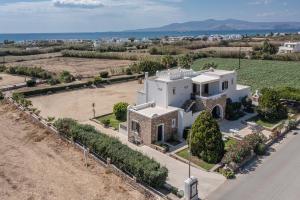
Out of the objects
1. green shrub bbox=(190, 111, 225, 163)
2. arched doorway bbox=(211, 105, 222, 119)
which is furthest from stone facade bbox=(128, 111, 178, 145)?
arched doorway bbox=(211, 105, 222, 119)

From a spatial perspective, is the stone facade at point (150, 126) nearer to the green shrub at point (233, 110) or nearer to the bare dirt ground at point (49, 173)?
the bare dirt ground at point (49, 173)

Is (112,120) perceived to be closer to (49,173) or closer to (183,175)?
(49,173)

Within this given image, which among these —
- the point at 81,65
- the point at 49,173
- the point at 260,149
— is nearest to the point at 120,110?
the point at 49,173

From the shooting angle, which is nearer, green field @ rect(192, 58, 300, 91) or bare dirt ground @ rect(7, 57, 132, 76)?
green field @ rect(192, 58, 300, 91)

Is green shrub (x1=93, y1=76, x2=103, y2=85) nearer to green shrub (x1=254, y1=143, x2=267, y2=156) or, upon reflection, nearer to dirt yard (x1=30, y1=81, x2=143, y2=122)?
dirt yard (x1=30, y1=81, x2=143, y2=122)

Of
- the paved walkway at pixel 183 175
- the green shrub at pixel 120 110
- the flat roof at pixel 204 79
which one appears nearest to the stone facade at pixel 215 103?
the flat roof at pixel 204 79

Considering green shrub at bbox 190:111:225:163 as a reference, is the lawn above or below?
below

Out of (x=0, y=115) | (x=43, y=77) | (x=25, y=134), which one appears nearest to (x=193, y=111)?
(x=25, y=134)
